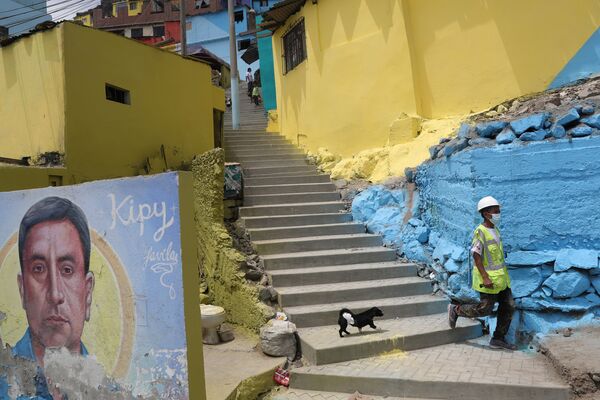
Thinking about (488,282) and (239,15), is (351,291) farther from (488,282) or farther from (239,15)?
(239,15)

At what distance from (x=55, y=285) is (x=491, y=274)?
3994 millimetres

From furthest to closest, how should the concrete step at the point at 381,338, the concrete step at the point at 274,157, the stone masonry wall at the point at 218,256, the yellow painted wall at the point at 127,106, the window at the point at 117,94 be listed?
1. the concrete step at the point at 274,157
2. the window at the point at 117,94
3. the yellow painted wall at the point at 127,106
4. the stone masonry wall at the point at 218,256
5. the concrete step at the point at 381,338

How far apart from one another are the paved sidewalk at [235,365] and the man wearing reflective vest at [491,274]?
2.17 meters

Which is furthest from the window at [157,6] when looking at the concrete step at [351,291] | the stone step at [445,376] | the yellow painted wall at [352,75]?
the stone step at [445,376]

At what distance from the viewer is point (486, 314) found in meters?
4.86

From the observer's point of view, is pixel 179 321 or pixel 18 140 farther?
pixel 18 140

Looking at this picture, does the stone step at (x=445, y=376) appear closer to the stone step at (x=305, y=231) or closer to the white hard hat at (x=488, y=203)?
the white hard hat at (x=488, y=203)

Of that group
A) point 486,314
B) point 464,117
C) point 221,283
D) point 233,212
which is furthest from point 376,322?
point 464,117

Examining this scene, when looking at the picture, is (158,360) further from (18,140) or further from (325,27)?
(325,27)

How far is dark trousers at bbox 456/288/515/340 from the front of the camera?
4.81 meters

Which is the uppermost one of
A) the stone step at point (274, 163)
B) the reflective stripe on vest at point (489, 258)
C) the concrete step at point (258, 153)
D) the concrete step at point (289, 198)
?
the concrete step at point (258, 153)

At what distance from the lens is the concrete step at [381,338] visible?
479 centimetres

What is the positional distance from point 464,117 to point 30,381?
286 inches

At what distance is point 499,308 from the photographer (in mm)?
4895
